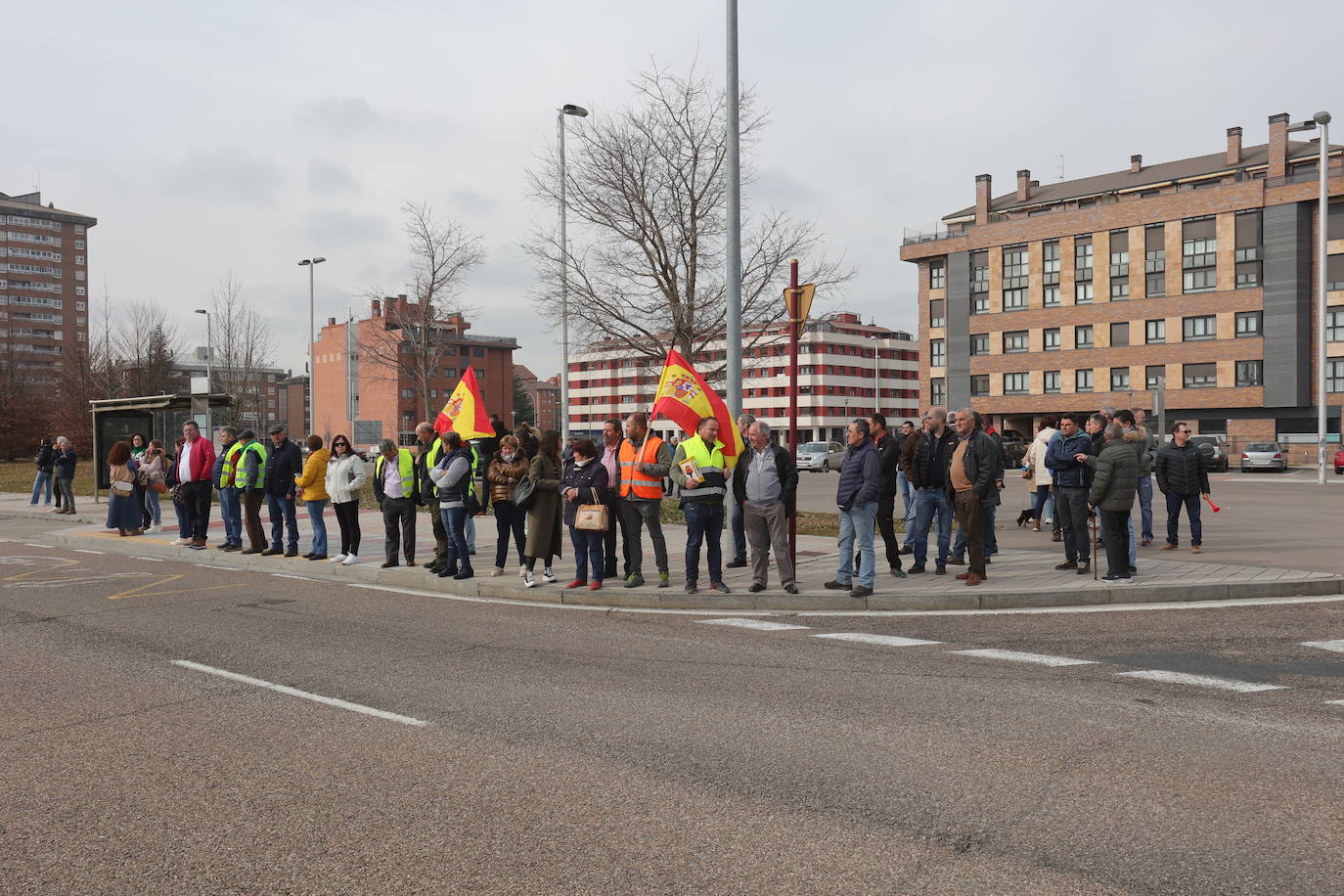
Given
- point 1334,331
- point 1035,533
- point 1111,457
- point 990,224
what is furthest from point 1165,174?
point 1111,457

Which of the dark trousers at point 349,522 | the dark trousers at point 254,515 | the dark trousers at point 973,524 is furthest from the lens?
the dark trousers at point 254,515

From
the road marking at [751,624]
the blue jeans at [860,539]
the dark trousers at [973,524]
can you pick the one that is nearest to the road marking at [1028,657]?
the road marking at [751,624]

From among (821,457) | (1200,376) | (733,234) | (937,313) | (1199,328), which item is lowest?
(821,457)

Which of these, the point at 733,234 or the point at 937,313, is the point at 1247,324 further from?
the point at 733,234

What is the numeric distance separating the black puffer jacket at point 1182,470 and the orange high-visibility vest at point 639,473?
7.07m

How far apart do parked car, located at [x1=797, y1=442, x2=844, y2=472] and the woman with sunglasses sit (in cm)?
3639

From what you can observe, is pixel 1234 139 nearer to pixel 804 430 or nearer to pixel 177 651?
pixel 804 430

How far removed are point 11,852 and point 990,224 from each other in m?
72.9

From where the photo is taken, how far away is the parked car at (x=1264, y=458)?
1763 inches

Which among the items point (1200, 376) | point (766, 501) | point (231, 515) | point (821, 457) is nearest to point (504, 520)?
point (766, 501)

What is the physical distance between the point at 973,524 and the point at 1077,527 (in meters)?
1.60

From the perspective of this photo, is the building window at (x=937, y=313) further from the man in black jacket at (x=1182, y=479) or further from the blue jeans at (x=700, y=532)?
the blue jeans at (x=700, y=532)

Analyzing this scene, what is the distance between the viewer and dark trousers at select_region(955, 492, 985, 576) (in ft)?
35.7

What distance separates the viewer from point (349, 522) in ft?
45.0
